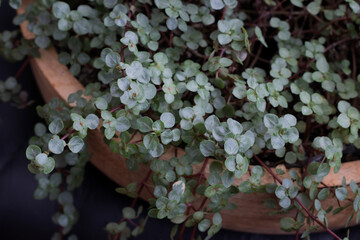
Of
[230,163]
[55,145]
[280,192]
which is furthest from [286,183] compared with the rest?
[55,145]

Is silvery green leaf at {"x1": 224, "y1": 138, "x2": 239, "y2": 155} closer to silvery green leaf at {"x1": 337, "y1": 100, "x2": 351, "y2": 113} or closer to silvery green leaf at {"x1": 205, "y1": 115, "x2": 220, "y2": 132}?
silvery green leaf at {"x1": 205, "y1": 115, "x2": 220, "y2": 132}

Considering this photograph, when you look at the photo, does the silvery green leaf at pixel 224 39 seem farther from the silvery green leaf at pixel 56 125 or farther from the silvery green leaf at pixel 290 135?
the silvery green leaf at pixel 56 125

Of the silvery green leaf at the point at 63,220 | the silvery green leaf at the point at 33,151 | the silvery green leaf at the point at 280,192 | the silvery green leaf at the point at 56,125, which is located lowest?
the silvery green leaf at the point at 63,220

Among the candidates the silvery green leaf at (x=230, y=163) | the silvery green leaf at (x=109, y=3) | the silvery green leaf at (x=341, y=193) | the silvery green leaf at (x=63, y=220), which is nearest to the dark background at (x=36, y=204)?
the silvery green leaf at (x=63, y=220)

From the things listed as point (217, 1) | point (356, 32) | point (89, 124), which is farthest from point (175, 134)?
point (356, 32)

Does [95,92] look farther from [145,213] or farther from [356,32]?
[356,32]

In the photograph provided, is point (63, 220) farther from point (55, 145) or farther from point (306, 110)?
point (306, 110)

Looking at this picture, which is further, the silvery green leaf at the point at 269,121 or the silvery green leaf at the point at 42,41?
the silvery green leaf at the point at 42,41

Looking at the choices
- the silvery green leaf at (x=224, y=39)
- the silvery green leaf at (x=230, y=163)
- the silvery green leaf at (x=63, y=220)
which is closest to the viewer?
the silvery green leaf at (x=230, y=163)

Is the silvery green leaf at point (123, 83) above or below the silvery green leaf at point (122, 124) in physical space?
above
